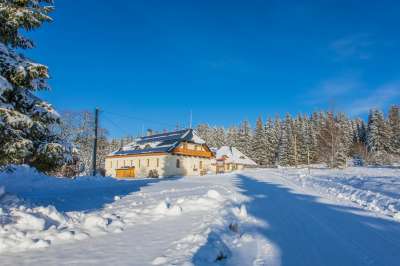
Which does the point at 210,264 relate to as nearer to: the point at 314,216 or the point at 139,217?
the point at 139,217

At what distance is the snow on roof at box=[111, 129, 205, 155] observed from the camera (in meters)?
45.8

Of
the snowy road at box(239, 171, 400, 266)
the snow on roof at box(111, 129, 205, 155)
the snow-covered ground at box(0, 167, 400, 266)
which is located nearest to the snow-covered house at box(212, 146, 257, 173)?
the snow on roof at box(111, 129, 205, 155)

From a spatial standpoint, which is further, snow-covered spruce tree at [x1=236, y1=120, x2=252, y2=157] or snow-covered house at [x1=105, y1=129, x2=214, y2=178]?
snow-covered spruce tree at [x1=236, y1=120, x2=252, y2=157]

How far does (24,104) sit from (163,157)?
120ft

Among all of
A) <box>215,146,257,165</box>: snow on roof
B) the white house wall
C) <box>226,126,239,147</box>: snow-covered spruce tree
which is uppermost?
<box>226,126,239,147</box>: snow-covered spruce tree

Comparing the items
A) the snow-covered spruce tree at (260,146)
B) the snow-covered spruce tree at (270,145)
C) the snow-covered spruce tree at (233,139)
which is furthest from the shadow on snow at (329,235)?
the snow-covered spruce tree at (233,139)

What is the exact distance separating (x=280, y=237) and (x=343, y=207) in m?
6.52

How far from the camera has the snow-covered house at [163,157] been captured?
4459 centimetres

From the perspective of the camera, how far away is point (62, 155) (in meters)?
8.63

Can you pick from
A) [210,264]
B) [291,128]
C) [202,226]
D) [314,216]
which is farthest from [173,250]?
[291,128]

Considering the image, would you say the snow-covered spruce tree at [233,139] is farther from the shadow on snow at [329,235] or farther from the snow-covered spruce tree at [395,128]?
the shadow on snow at [329,235]

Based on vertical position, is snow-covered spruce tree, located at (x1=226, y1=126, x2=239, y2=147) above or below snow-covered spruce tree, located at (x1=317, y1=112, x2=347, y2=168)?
above

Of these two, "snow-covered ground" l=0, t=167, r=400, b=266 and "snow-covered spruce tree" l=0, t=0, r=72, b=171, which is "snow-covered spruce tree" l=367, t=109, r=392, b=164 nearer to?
"snow-covered ground" l=0, t=167, r=400, b=266

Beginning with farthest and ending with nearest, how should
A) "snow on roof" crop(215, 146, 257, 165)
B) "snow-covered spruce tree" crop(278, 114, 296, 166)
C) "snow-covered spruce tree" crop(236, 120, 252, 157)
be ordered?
"snow-covered spruce tree" crop(236, 120, 252, 157), "snow-covered spruce tree" crop(278, 114, 296, 166), "snow on roof" crop(215, 146, 257, 165)
